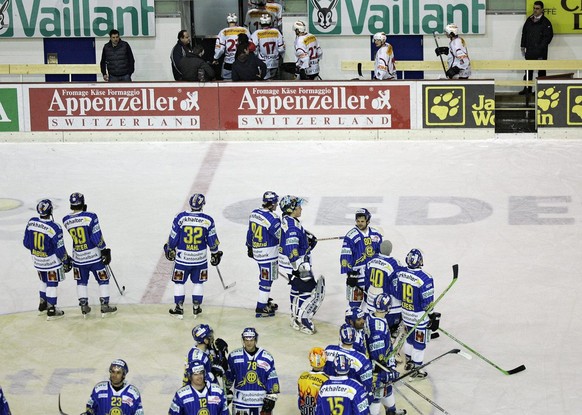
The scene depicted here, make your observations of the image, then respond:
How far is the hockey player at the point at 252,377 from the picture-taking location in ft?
34.5

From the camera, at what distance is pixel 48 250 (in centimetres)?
1355

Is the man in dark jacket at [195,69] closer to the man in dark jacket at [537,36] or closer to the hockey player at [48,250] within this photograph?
the man in dark jacket at [537,36]

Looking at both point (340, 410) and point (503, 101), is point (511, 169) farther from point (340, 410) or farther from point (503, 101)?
point (340, 410)

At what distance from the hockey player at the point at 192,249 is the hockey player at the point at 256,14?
8707mm

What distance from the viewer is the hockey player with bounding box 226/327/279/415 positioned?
10.5 meters

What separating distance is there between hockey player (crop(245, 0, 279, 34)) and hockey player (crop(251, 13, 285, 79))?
69 centimetres

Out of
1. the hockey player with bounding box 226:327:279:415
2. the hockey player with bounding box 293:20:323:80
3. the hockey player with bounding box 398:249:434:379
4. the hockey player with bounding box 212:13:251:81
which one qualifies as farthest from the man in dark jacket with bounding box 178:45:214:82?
the hockey player with bounding box 226:327:279:415

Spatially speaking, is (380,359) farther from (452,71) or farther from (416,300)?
(452,71)

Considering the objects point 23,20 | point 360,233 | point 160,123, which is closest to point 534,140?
point 160,123

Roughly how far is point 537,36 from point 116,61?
7.16m

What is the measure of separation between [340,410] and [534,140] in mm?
10945

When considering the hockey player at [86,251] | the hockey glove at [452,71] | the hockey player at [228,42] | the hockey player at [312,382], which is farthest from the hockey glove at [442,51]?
the hockey player at [312,382]

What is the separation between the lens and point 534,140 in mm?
19703

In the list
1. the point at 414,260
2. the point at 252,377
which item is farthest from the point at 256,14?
the point at 252,377
